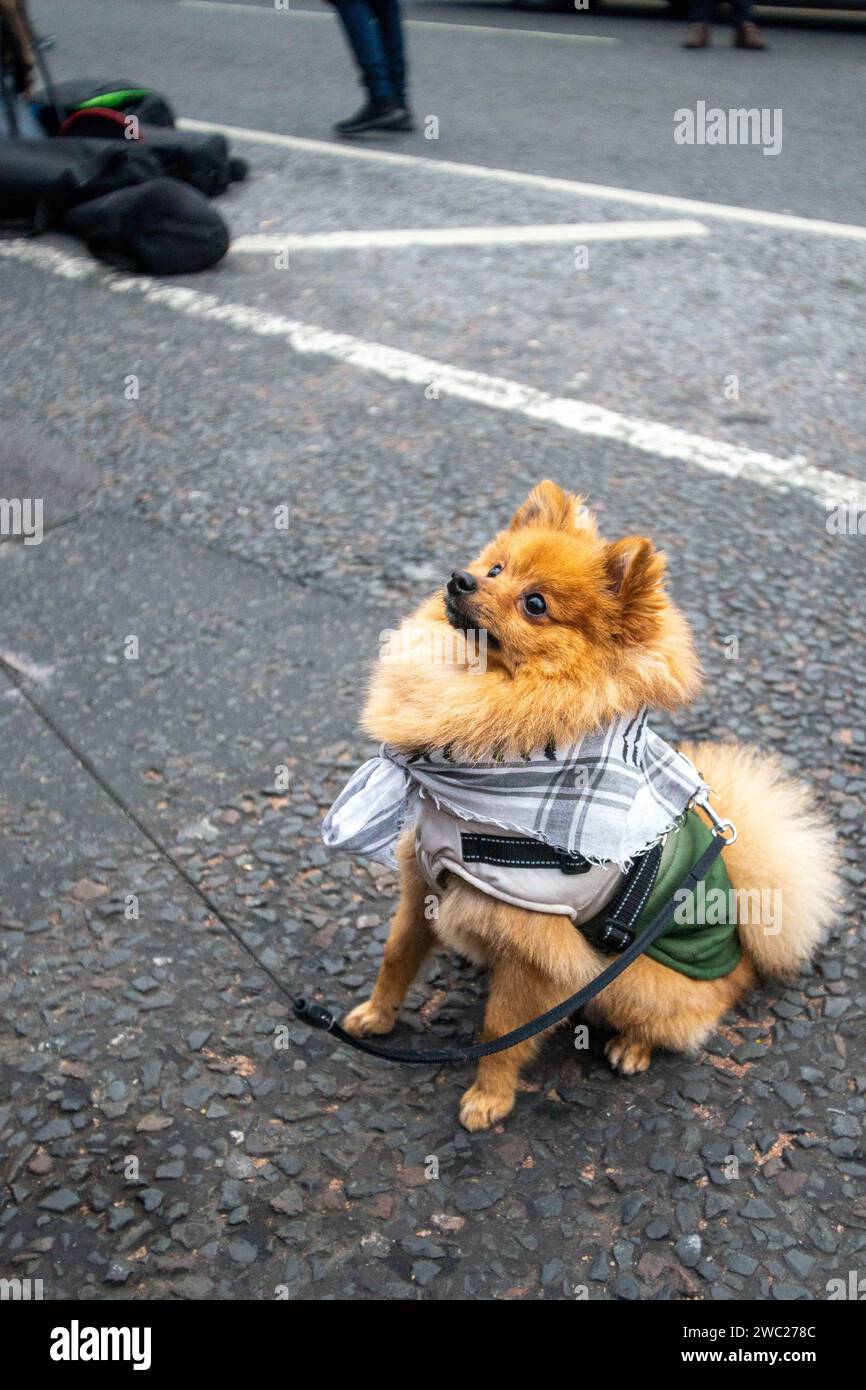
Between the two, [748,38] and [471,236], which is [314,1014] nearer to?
[471,236]

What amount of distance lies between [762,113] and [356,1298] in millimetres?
9818

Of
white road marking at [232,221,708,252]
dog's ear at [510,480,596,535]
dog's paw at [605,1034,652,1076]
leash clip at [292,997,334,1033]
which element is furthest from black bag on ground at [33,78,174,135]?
dog's paw at [605,1034,652,1076]

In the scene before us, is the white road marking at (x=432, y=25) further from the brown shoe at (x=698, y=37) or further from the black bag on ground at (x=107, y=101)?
the black bag on ground at (x=107, y=101)

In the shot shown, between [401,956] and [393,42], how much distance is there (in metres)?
8.54

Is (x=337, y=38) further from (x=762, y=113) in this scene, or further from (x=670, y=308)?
(x=670, y=308)

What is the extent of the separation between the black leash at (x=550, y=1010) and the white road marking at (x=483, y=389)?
104 inches

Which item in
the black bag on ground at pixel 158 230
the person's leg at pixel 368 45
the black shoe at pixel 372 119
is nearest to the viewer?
the black bag on ground at pixel 158 230

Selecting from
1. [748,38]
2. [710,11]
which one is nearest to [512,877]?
[748,38]

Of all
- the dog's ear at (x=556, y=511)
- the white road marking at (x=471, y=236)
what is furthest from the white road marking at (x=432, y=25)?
the dog's ear at (x=556, y=511)

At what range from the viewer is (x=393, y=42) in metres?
9.20

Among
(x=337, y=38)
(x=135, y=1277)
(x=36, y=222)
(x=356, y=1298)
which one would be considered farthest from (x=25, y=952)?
(x=337, y=38)

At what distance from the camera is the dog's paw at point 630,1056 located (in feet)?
9.17

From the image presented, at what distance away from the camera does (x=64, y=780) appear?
140 inches

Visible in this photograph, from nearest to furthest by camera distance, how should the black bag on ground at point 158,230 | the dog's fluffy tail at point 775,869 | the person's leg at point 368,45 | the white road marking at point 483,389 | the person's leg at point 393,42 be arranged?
the dog's fluffy tail at point 775,869
the white road marking at point 483,389
the black bag on ground at point 158,230
the person's leg at point 368,45
the person's leg at point 393,42
